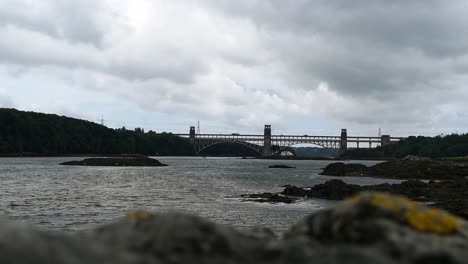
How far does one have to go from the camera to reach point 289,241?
18.6 ft

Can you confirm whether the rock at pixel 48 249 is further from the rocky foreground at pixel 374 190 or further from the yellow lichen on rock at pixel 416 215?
the rocky foreground at pixel 374 190

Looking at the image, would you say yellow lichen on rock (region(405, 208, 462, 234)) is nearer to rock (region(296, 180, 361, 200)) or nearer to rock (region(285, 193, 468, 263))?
rock (region(285, 193, 468, 263))

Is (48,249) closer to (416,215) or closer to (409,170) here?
(416,215)

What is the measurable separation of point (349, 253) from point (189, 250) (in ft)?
6.18

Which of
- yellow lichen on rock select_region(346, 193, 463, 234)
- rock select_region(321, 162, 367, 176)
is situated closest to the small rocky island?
rock select_region(321, 162, 367, 176)

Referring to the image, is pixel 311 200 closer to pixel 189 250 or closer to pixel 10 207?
pixel 10 207

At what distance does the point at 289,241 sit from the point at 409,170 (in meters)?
96.4

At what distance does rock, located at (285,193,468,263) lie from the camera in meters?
4.91

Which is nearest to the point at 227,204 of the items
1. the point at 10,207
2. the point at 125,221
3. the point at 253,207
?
the point at 253,207

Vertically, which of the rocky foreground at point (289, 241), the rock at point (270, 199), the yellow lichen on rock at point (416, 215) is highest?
the yellow lichen on rock at point (416, 215)

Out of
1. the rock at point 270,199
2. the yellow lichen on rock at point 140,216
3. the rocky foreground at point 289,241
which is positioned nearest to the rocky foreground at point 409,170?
the rock at point 270,199

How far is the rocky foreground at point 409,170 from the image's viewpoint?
3383 inches

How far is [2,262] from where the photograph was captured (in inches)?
165

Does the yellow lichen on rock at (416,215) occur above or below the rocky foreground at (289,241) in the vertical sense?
above
